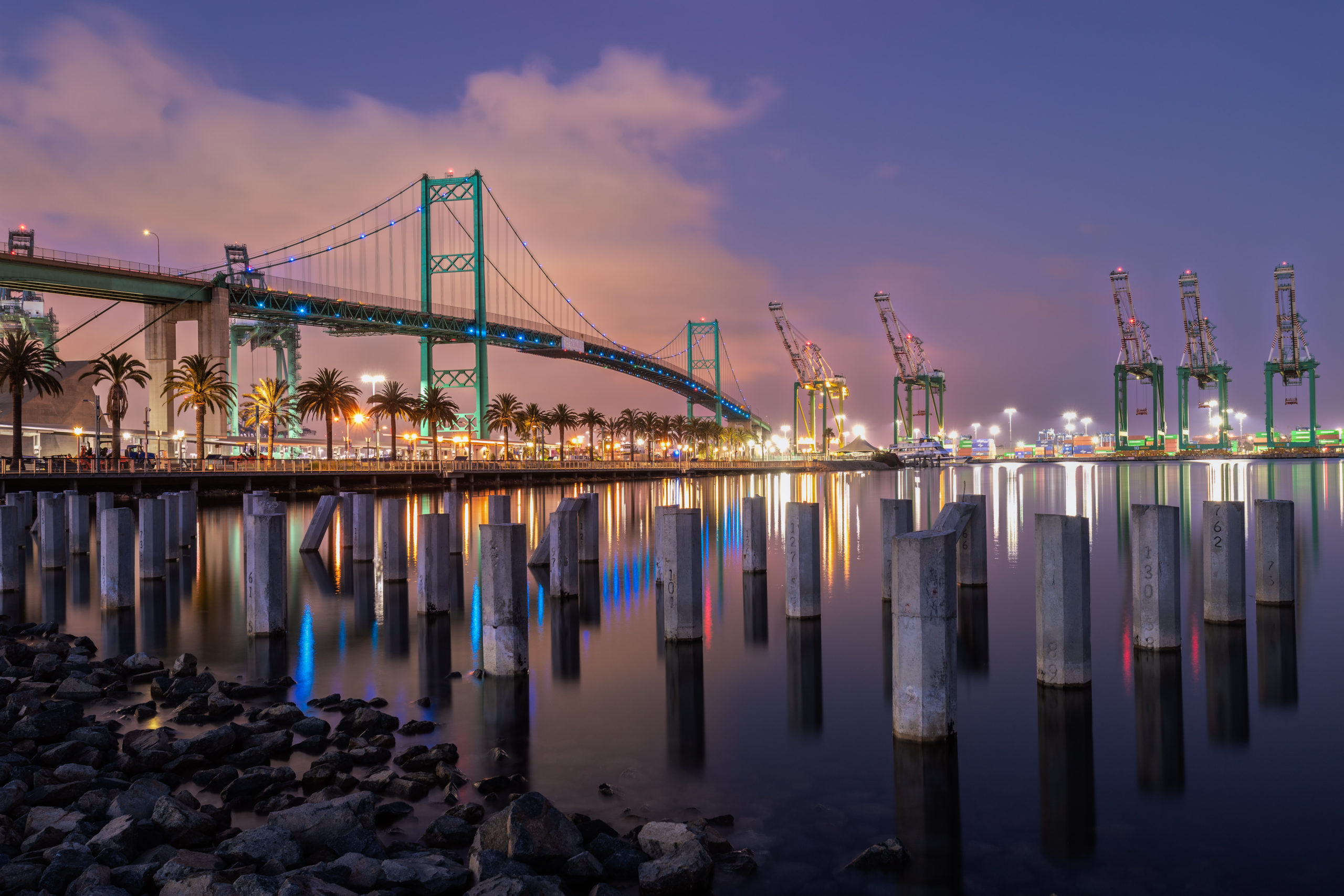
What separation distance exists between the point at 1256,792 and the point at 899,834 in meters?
3.01

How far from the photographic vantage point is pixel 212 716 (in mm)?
8453

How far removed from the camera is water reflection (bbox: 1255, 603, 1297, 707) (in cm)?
935

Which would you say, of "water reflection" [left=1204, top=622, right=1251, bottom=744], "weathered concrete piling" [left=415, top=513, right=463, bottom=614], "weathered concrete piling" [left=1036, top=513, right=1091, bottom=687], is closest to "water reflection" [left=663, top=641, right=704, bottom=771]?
"weathered concrete piling" [left=1036, top=513, right=1091, bottom=687]

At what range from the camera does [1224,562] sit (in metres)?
11.5

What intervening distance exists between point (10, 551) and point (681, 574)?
14202 millimetres

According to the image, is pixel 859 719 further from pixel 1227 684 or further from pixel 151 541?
pixel 151 541

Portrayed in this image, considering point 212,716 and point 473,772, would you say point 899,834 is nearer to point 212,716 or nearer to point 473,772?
point 473,772

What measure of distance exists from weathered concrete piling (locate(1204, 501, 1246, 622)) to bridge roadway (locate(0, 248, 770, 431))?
2112 inches

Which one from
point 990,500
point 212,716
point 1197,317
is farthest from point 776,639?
point 1197,317

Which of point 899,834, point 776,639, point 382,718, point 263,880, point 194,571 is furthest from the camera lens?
point 194,571

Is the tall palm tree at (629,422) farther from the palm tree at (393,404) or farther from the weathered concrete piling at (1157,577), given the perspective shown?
the weathered concrete piling at (1157,577)

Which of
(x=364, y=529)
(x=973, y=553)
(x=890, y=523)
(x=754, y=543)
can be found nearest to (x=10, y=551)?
(x=364, y=529)

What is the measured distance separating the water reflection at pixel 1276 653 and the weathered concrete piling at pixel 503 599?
305 inches


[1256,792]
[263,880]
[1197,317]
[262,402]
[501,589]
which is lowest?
Answer: [1256,792]
